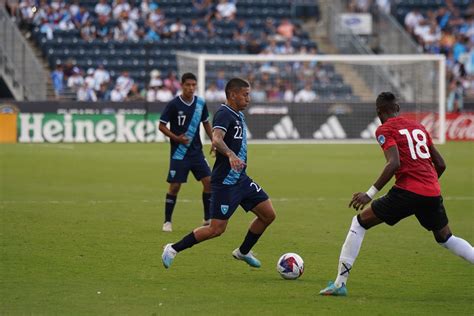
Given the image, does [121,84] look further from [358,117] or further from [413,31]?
[413,31]

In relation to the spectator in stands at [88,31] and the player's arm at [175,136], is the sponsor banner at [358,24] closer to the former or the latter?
the spectator in stands at [88,31]

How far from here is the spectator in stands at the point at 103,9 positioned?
40.8 m

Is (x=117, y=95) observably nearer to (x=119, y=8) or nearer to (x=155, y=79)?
(x=155, y=79)

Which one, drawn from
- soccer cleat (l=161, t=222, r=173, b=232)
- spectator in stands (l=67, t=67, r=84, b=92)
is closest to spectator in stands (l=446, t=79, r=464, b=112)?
spectator in stands (l=67, t=67, r=84, b=92)

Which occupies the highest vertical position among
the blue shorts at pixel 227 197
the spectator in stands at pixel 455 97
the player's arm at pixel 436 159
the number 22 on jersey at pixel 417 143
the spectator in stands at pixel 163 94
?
the number 22 on jersey at pixel 417 143

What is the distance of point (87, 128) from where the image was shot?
3531 cm

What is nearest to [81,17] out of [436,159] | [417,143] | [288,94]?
[288,94]

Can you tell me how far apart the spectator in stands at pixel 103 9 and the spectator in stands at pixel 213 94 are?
22.9 ft

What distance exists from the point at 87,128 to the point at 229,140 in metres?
25.2

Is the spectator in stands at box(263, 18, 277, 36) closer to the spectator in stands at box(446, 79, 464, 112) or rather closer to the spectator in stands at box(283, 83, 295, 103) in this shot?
the spectator in stands at box(283, 83, 295, 103)

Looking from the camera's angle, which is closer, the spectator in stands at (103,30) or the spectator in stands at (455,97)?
the spectator in stands at (455,97)

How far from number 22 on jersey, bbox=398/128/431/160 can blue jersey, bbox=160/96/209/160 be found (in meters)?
5.62

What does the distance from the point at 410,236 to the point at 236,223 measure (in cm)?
280

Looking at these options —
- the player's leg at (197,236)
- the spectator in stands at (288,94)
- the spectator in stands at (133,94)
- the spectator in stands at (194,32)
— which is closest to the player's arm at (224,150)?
the player's leg at (197,236)
